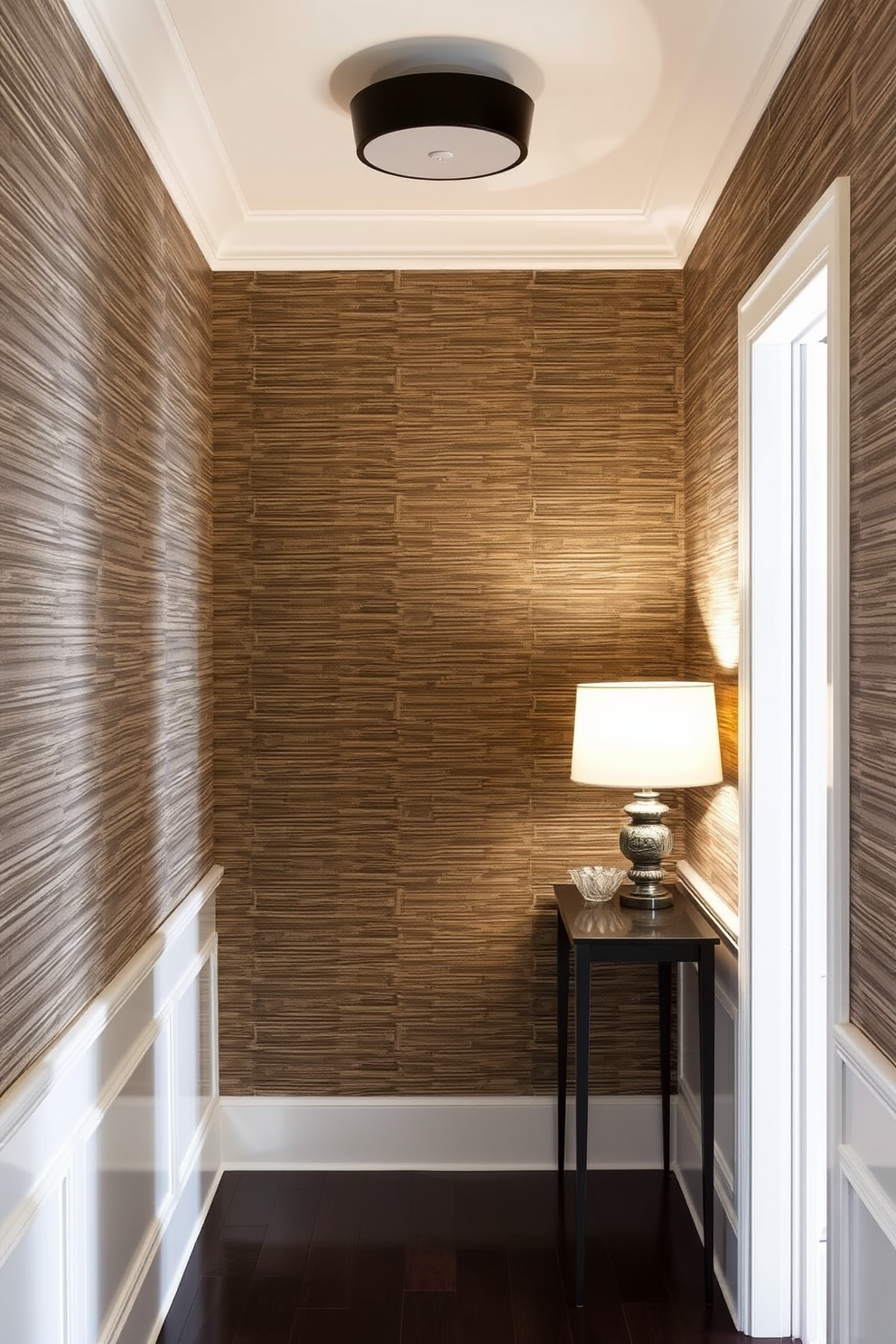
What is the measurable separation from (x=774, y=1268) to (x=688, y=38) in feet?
8.55

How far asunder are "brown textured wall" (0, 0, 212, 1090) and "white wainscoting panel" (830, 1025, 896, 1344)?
4.09 feet

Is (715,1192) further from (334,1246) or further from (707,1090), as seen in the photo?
(334,1246)

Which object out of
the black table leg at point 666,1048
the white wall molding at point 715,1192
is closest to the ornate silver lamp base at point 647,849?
the black table leg at point 666,1048

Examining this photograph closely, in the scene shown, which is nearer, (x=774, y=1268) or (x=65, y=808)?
(x=65, y=808)

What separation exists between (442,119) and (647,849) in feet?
5.91

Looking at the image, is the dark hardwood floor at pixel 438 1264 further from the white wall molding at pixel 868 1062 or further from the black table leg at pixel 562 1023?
the white wall molding at pixel 868 1062

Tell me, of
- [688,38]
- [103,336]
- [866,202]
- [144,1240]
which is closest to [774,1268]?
[144,1240]

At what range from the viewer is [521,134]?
2432 millimetres

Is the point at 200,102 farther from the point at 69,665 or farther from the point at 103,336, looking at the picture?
the point at 69,665

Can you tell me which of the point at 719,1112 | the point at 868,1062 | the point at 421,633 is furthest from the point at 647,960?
the point at 421,633

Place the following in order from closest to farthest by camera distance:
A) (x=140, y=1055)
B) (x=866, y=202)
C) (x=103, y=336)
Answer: (x=866, y=202) < (x=103, y=336) < (x=140, y=1055)

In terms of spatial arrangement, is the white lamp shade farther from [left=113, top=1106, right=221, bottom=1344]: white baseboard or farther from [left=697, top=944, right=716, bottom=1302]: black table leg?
[left=113, top=1106, right=221, bottom=1344]: white baseboard

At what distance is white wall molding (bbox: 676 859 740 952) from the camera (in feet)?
8.87

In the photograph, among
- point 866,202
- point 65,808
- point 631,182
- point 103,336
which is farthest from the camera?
point 631,182
